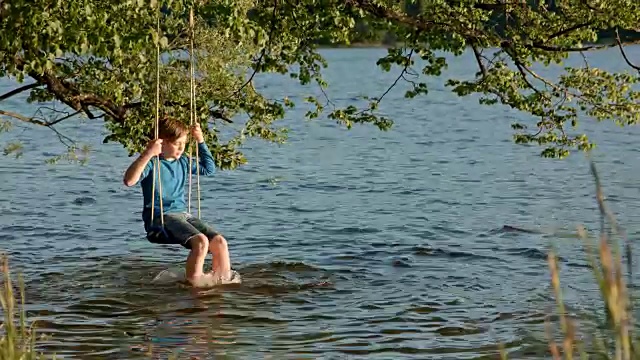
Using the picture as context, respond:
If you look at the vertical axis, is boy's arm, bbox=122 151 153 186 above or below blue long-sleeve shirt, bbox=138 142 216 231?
above

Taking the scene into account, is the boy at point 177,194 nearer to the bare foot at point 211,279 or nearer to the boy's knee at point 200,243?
the boy's knee at point 200,243

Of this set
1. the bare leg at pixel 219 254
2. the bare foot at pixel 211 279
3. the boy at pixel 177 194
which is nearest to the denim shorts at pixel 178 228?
the boy at pixel 177 194

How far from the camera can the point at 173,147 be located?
11.7 metres

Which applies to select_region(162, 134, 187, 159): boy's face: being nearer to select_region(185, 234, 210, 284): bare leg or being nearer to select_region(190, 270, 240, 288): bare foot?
select_region(185, 234, 210, 284): bare leg

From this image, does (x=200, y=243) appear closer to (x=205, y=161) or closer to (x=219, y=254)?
(x=219, y=254)

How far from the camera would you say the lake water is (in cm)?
1020

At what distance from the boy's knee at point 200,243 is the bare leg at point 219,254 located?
25 centimetres

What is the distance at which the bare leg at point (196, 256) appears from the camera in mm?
11516

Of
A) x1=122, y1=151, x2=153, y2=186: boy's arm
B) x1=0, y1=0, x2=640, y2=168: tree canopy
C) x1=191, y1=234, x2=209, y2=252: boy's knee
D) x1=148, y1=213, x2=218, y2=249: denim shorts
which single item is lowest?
x1=191, y1=234, x2=209, y2=252: boy's knee

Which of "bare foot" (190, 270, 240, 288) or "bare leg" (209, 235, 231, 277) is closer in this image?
"bare leg" (209, 235, 231, 277)

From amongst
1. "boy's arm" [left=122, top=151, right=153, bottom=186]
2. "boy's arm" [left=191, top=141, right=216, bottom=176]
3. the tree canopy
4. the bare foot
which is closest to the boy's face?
"boy's arm" [left=191, top=141, right=216, bottom=176]

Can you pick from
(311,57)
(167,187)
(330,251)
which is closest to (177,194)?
(167,187)

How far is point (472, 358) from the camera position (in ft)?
30.4

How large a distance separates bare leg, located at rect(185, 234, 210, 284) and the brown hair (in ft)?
3.45
